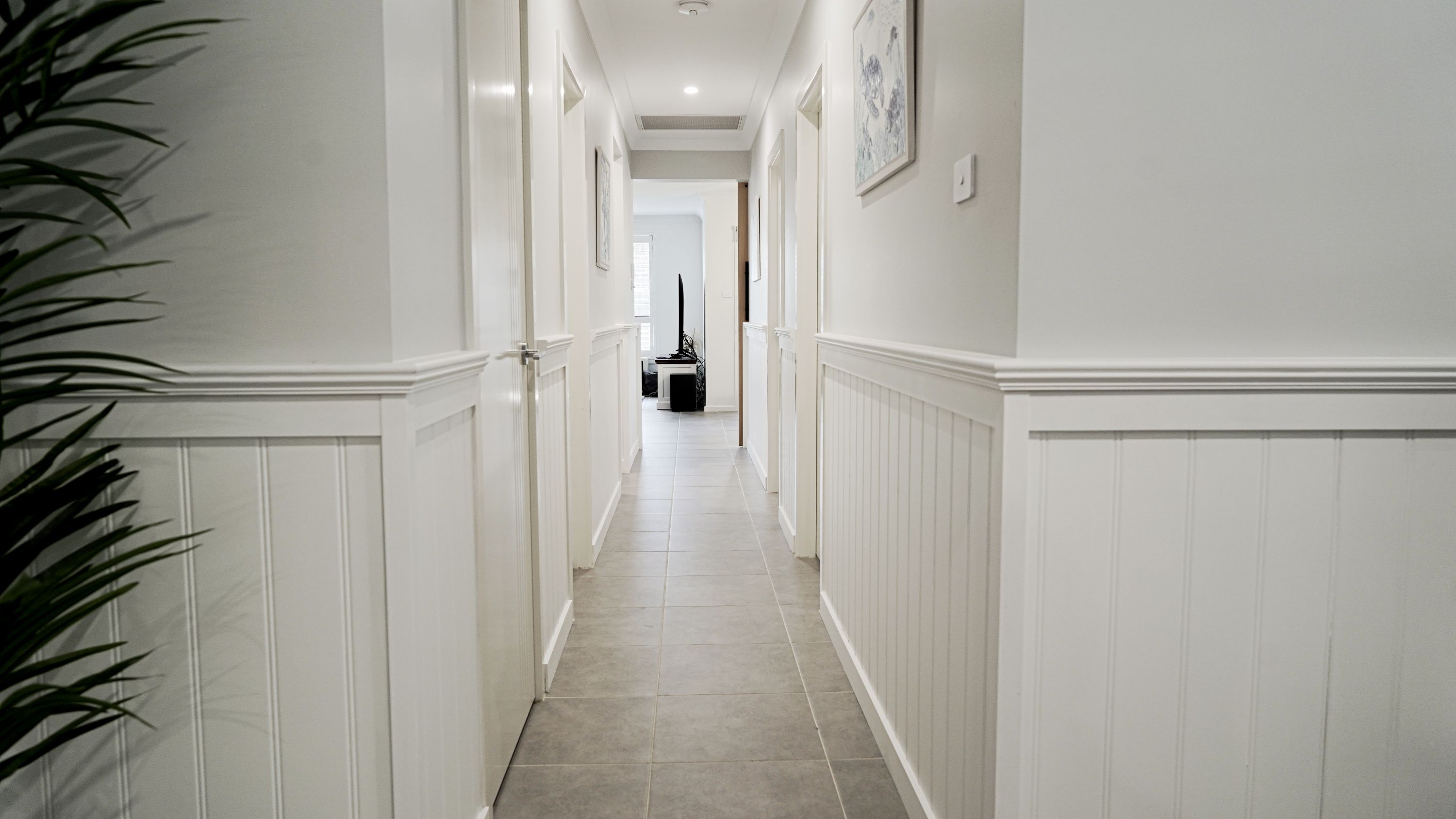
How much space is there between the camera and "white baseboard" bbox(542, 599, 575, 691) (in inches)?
103

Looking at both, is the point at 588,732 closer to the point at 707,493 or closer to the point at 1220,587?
the point at 1220,587

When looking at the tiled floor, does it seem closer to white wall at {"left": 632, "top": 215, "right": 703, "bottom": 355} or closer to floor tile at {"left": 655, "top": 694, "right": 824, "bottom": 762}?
floor tile at {"left": 655, "top": 694, "right": 824, "bottom": 762}

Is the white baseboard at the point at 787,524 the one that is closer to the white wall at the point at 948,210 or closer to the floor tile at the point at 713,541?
the floor tile at the point at 713,541

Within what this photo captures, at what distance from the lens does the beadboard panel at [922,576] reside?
146 centimetres

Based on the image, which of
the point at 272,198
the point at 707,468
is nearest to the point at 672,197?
the point at 707,468

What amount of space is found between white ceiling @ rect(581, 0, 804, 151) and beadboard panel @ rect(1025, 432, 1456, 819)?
9.90 feet

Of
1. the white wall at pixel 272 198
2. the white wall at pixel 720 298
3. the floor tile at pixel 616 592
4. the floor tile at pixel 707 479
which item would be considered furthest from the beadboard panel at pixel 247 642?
the white wall at pixel 720 298

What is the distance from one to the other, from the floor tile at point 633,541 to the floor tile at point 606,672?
1225mm

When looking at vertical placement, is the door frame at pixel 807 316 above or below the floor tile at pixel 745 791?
above

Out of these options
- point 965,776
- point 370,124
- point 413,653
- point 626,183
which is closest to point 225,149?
point 370,124

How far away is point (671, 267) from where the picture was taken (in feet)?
37.8

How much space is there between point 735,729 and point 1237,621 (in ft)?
4.38

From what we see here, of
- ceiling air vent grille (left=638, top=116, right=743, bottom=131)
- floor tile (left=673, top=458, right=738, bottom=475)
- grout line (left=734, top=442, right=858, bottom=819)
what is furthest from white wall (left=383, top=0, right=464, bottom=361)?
ceiling air vent grille (left=638, top=116, right=743, bottom=131)

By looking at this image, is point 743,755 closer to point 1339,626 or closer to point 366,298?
point 1339,626
